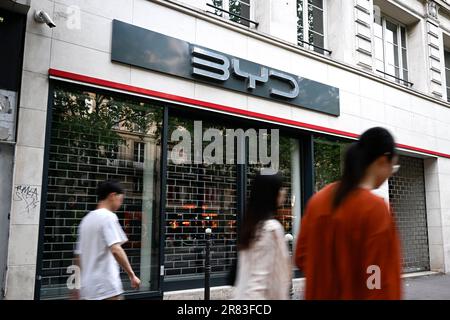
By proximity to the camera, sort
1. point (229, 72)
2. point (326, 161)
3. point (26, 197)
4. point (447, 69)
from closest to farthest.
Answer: point (26, 197) → point (229, 72) → point (326, 161) → point (447, 69)

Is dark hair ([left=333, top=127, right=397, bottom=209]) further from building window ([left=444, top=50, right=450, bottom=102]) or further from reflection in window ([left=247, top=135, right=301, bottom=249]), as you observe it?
building window ([left=444, top=50, right=450, bottom=102])

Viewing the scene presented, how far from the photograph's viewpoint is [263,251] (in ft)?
8.58

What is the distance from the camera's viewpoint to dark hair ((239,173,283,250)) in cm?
267

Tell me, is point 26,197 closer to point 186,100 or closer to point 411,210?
point 186,100

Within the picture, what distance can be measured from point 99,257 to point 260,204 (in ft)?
6.44

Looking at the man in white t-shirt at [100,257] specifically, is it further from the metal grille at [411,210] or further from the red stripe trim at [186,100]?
the metal grille at [411,210]

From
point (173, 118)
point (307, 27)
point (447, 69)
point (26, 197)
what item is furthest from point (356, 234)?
point (447, 69)

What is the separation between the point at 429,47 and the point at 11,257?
13.3m

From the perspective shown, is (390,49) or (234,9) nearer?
(234,9)

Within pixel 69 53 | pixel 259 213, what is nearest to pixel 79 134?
Result: pixel 69 53

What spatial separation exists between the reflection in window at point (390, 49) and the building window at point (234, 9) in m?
4.67

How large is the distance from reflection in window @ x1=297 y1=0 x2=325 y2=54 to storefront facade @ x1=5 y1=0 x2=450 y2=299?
4 centimetres

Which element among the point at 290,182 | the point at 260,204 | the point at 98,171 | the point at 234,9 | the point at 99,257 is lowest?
the point at 99,257

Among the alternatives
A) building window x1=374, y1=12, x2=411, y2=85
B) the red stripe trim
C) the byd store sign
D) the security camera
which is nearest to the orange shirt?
the red stripe trim
